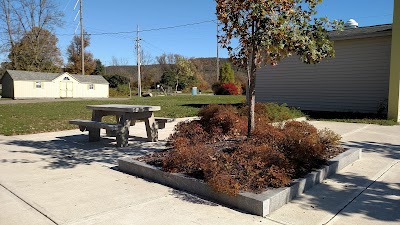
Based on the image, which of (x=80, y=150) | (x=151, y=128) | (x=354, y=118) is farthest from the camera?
(x=354, y=118)

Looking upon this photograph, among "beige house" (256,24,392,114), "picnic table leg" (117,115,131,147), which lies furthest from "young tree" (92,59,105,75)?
"picnic table leg" (117,115,131,147)

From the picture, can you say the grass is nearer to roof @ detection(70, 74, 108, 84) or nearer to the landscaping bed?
the landscaping bed

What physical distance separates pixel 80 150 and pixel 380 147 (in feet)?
19.7

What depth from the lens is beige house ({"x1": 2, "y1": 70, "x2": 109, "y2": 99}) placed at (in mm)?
33719

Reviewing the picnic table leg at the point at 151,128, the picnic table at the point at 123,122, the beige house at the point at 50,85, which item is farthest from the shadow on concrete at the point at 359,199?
the beige house at the point at 50,85

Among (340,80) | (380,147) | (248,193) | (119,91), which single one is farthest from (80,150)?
(119,91)

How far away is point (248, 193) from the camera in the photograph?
3295 mm

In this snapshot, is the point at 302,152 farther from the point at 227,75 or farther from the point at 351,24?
the point at 227,75

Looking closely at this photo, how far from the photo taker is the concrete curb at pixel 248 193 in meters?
3.16

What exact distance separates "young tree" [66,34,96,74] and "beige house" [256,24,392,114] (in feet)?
137

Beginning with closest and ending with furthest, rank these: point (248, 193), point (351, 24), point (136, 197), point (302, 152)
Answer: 1. point (248, 193)
2. point (136, 197)
3. point (302, 152)
4. point (351, 24)

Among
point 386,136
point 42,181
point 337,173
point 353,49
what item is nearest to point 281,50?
point 337,173

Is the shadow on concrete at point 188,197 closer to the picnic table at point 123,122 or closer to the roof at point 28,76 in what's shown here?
the picnic table at point 123,122

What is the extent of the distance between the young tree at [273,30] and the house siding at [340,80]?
894 cm
